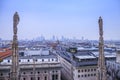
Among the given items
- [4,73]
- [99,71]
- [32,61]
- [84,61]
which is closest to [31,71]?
[32,61]

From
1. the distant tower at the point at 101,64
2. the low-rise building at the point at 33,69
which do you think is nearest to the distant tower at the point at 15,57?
the distant tower at the point at 101,64

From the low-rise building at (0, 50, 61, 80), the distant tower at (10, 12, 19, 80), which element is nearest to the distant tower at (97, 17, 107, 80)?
the distant tower at (10, 12, 19, 80)

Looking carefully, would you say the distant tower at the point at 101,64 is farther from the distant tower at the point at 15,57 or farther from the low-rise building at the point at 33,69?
the low-rise building at the point at 33,69

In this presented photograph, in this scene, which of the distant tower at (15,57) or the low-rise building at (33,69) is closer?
the distant tower at (15,57)

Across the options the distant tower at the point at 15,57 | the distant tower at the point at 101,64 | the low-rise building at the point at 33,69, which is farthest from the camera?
the low-rise building at the point at 33,69

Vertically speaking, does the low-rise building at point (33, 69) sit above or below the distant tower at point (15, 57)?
below

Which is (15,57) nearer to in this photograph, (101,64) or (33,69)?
(101,64)

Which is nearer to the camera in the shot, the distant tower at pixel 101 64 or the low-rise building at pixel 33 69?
the distant tower at pixel 101 64

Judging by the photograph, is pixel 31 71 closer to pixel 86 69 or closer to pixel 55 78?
pixel 55 78

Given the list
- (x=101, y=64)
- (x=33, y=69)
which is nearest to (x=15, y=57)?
(x=101, y=64)

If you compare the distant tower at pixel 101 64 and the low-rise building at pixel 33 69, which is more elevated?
the distant tower at pixel 101 64

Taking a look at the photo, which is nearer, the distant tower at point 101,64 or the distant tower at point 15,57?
the distant tower at point 15,57

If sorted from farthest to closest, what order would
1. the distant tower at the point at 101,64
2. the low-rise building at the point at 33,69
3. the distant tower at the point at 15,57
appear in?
the low-rise building at the point at 33,69 < the distant tower at the point at 101,64 < the distant tower at the point at 15,57

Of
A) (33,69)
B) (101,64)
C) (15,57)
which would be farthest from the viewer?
(33,69)
